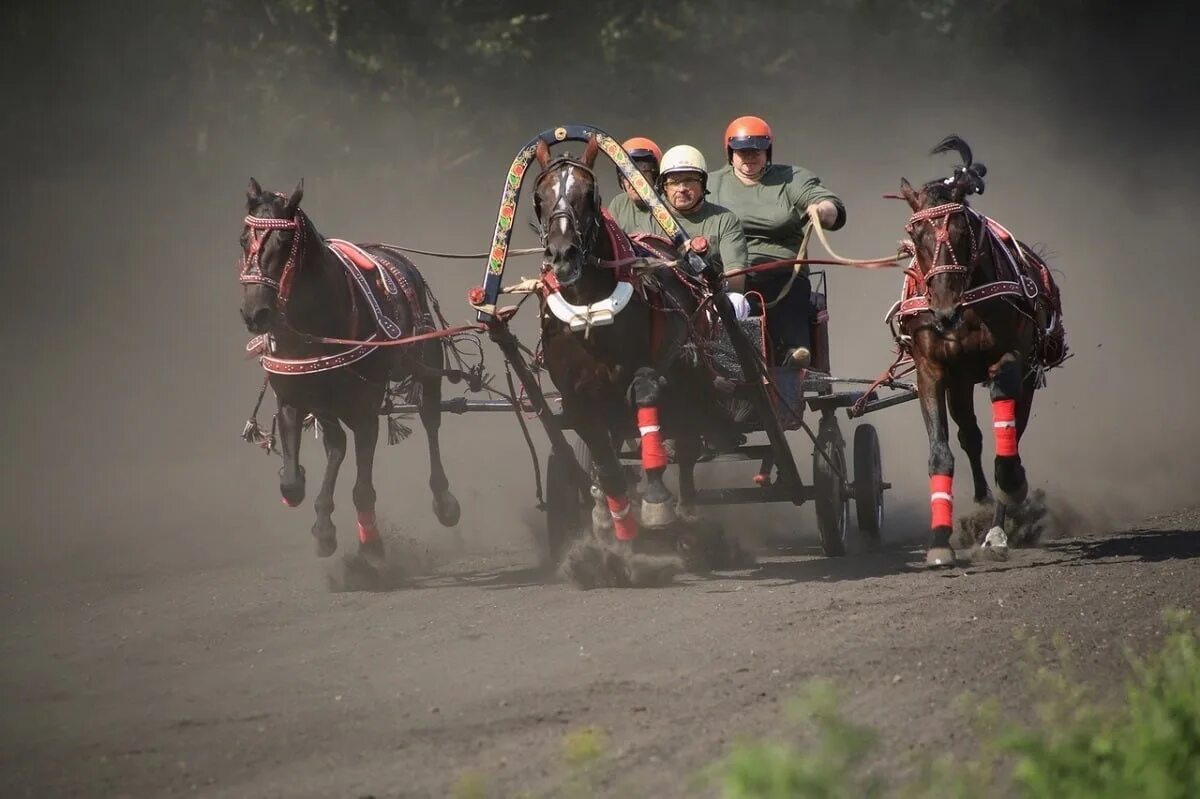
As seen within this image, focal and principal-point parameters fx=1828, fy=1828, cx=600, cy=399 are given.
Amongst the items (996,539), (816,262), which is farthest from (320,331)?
(996,539)

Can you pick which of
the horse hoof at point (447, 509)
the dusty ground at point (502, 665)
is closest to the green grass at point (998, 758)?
the dusty ground at point (502, 665)

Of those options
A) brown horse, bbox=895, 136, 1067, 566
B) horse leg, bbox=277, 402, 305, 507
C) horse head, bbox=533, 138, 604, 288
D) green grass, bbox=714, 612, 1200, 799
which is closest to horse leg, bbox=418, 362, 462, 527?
horse leg, bbox=277, 402, 305, 507

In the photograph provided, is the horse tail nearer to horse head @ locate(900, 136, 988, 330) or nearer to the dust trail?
horse head @ locate(900, 136, 988, 330)

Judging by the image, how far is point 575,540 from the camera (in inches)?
447

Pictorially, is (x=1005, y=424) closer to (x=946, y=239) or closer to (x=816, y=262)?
(x=946, y=239)

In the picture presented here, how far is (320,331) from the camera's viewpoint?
11.3 meters

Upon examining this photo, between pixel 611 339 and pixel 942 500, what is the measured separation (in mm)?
2314

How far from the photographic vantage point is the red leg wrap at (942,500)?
425 inches

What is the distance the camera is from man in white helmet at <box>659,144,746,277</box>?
446 inches

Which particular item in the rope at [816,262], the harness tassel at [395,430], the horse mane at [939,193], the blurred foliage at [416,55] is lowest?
the harness tassel at [395,430]

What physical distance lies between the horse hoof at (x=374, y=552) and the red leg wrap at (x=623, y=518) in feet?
6.02

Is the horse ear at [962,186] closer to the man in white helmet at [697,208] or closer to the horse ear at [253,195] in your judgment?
the man in white helmet at [697,208]

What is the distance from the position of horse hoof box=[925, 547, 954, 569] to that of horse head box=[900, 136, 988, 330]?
51.4 inches

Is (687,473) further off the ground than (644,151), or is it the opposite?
(644,151)
